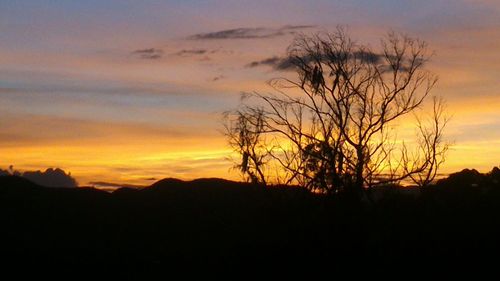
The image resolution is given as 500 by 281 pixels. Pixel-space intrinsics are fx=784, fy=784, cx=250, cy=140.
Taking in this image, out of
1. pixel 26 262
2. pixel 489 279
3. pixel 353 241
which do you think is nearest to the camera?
pixel 489 279

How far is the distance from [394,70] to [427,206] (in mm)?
6131

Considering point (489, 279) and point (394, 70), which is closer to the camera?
point (489, 279)

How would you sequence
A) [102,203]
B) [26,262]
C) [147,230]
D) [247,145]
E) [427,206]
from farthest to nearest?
1. [102,203]
2. [147,230]
3. [26,262]
4. [247,145]
5. [427,206]

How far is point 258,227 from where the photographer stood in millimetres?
33469

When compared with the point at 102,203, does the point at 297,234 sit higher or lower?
lower

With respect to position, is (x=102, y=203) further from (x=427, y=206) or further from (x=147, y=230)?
(x=427, y=206)

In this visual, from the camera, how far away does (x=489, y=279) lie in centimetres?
2655

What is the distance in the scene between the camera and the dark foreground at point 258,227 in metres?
28.9

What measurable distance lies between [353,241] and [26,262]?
21069 millimetres

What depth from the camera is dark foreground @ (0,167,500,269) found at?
28875 mm

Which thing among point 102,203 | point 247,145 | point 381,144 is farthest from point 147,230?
point 381,144

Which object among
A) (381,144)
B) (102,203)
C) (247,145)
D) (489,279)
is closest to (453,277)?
(489,279)

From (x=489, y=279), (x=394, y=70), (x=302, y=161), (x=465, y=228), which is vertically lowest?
(x=489, y=279)

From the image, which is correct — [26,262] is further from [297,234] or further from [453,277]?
[453,277]
